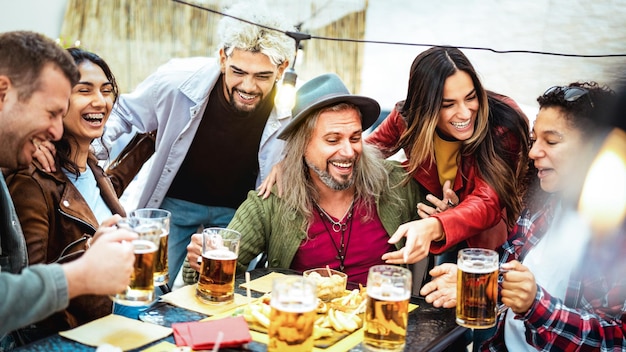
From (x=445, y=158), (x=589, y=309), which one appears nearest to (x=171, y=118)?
(x=445, y=158)

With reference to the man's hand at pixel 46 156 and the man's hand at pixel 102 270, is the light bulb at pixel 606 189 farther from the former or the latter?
the man's hand at pixel 46 156

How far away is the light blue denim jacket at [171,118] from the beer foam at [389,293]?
1.75 metres

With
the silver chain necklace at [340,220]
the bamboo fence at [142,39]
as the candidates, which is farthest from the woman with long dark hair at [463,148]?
the bamboo fence at [142,39]

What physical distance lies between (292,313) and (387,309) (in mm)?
260

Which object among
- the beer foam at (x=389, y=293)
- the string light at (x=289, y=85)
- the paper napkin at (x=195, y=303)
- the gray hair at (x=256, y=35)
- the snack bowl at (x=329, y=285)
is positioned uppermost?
the gray hair at (x=256, y=35)

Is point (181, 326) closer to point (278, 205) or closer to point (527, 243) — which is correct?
point (278, 205)

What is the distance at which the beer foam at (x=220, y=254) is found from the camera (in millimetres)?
1994

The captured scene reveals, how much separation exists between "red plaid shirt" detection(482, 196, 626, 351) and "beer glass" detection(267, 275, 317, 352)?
748 mm

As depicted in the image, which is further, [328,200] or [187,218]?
[187,218]

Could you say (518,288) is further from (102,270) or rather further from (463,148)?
(102,270)

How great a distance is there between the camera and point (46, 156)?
234 centimetres

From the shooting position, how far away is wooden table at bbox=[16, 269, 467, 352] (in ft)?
5.61

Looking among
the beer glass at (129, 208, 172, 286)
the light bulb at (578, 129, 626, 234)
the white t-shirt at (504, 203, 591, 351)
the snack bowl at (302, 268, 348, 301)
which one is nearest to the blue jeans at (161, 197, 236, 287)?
the snack bowl at (302, 268, 348, 301)

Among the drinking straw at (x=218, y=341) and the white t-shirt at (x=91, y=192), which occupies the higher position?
the white t-shirt at (x=91, y=192)
